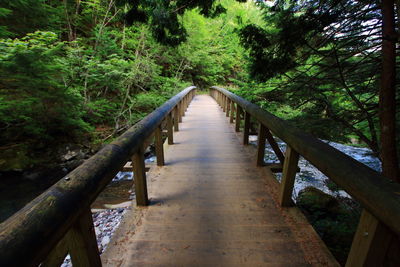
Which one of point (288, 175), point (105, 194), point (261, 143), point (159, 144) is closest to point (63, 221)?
point (288, 175)

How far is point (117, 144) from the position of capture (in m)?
1.38

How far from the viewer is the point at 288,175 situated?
78.0 inches

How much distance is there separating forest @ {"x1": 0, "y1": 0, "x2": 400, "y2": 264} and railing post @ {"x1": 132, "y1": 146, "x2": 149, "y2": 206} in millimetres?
2407

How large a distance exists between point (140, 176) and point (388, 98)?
9.95 feet

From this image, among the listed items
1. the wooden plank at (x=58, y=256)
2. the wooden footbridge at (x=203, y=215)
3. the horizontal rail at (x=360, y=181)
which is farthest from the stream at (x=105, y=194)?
the horizontal rail at (x=360, y=181)

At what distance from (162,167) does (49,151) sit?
287 inches

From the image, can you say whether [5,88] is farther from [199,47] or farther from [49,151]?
[199,47]

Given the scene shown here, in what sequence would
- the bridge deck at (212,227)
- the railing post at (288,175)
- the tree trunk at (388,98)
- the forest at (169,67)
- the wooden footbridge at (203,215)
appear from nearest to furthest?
the wooden footbridge at (203,215), the bridge deck at (212,227), the railing post at (288,175), the tree trunk at (388,98), the forest at (169,67)

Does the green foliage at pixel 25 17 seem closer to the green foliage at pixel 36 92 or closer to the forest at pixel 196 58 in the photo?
the forest at pixel 196 58

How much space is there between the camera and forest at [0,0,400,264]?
2893 millimetres

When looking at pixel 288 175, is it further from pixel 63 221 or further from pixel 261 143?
pixel 63 221

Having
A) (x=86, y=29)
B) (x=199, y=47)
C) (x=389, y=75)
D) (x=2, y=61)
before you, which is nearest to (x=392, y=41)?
(x=389, y=75)

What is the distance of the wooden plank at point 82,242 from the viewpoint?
3.34 ft

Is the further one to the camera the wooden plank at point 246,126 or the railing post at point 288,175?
the wooden plank at point 246,126
